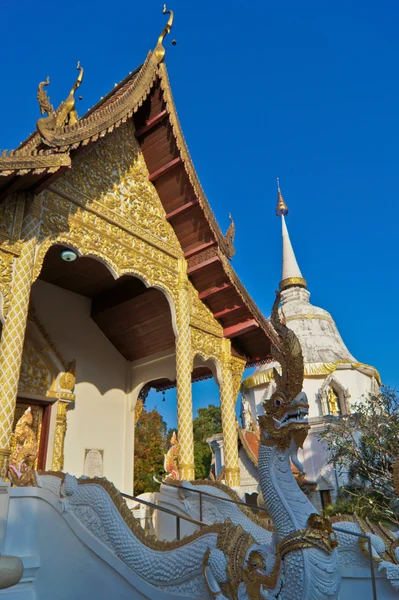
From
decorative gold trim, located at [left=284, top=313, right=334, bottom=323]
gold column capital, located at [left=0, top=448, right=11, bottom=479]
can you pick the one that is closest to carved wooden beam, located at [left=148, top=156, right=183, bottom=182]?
gold column capital, located at [left=0, top=448, right=11, bottom=479]

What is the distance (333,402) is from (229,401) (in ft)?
40.3

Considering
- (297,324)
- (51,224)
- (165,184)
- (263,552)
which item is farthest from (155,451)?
(263,552)

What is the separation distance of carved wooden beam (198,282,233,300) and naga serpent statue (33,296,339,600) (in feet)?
15.7

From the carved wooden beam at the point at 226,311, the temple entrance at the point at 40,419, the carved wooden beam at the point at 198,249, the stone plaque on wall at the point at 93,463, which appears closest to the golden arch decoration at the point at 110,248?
the carved wooden beam at the point at 198,249

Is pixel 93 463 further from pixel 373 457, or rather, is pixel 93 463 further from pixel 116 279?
pixel 373 457

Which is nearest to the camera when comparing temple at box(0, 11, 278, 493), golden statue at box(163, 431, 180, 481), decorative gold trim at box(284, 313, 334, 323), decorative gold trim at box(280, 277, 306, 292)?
temple at box(0, 11, 278, 493)

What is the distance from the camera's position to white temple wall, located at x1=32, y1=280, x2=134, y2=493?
316 inches

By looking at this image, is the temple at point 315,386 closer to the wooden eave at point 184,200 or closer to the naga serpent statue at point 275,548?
the wooden eave at point 184,200

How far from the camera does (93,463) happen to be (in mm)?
8070

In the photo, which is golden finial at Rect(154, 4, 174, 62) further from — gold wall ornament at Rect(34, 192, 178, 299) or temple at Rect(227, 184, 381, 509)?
temple at Rect(227, 184, 381, 509)

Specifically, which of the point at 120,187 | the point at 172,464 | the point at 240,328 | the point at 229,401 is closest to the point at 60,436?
the point at 172,464

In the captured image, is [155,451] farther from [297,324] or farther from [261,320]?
[261,320]

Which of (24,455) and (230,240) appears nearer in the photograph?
(24,455)

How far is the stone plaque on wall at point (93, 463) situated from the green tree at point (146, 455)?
25.1 feet
